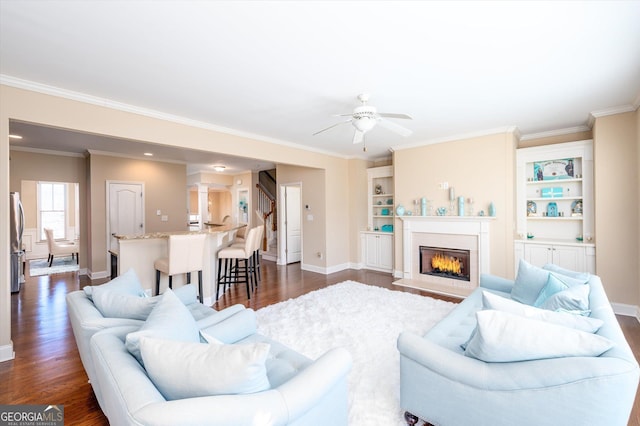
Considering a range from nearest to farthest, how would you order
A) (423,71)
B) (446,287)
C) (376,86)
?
1. (423,71)
2. (376,86)
3. (446,287)

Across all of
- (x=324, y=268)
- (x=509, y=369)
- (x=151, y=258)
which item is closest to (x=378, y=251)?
(x=324, y=268)

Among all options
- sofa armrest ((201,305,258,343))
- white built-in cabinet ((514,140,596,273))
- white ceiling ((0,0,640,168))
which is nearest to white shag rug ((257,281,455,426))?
sofa armrest ((201,305,258,343))

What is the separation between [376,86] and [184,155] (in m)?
5.07

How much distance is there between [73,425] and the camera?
1925 millimetres

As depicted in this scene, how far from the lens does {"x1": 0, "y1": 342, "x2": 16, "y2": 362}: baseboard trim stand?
275 centimetres

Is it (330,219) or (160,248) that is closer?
(160,248)

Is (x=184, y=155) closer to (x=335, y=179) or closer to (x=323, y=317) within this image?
(x=335, y=179)

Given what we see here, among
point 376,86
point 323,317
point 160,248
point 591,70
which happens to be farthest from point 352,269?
Answer: point 591,70

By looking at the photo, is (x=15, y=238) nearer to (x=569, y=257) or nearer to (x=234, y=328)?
(x=234, y=328)

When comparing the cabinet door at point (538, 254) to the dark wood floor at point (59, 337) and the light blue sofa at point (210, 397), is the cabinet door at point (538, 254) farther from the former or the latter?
the light blue sofa at point (210, 397)

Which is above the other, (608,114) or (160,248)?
(608,114)

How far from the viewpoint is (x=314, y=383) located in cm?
133
